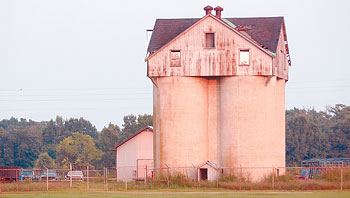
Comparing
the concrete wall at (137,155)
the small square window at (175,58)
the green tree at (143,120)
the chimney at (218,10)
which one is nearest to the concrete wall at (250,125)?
the small square window at (175,58)

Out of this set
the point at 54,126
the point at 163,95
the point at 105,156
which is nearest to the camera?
the point at 163,95

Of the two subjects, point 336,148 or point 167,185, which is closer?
point 167,185

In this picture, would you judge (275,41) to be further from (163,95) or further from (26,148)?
(26,148)

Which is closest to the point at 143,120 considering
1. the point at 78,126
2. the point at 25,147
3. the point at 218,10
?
the point at 25,147

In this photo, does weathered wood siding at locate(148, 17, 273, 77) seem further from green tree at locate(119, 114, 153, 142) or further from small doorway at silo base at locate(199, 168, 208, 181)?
green tree at locate(119, 114, 153, 142)

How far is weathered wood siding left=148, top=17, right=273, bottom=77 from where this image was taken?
213 ft

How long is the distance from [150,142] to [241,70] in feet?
74.3

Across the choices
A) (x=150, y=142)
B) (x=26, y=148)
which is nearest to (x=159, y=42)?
(x=150, y=142)

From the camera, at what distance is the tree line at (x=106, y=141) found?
5094 inches

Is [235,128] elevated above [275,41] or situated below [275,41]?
below

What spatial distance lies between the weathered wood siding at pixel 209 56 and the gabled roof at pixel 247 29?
2.02 metres

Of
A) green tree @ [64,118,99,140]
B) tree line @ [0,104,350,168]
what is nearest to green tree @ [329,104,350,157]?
tree line @ [0,104,350,168]

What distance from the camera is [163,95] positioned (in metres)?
66.0

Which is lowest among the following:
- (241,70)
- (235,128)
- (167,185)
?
(167,185)
